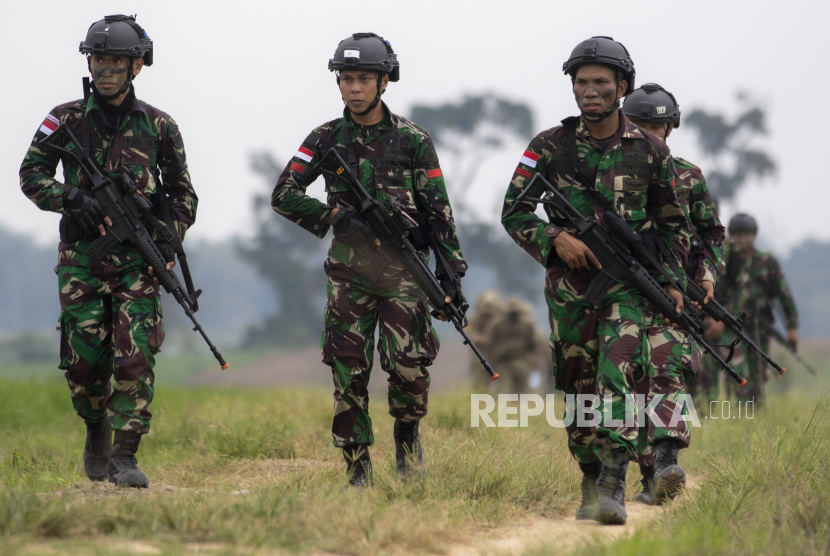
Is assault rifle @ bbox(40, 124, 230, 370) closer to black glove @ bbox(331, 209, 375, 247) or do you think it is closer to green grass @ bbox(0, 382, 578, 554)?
black glove @ bbox(331, 209, 375, 247)

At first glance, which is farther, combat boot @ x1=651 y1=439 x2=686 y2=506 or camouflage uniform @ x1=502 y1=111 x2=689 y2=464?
combat boot @ x1=651 y1=439 x2=686 y2=506

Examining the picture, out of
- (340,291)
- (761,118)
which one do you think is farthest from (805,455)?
(761,118)

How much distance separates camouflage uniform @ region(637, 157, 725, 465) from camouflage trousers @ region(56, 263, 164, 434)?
273cm

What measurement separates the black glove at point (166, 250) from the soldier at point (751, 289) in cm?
590

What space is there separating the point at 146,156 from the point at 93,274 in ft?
2.45

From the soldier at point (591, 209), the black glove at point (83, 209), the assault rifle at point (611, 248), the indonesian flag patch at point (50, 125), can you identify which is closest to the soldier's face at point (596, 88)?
the soldier at point (591, 209)

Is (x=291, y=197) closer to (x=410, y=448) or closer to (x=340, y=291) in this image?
(x=340, y=291)

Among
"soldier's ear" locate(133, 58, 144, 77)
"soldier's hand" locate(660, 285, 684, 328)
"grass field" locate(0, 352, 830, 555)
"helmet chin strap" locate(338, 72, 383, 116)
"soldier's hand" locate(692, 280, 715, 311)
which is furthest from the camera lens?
"soldier's hand" locate(692, 280, 715, 311)

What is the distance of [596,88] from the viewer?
17.1ft

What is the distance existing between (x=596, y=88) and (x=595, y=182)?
0.48 m

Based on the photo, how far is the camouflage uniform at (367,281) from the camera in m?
5.50

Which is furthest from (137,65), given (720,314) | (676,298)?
(720,314)

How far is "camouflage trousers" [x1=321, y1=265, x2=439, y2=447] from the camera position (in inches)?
216

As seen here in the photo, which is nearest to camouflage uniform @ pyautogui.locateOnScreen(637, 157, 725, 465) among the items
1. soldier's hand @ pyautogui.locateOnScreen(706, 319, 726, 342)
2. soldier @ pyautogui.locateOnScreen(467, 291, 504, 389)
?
soldier's hand @ pyautogui.locateOnScreen(706, 319, 726, 342)
